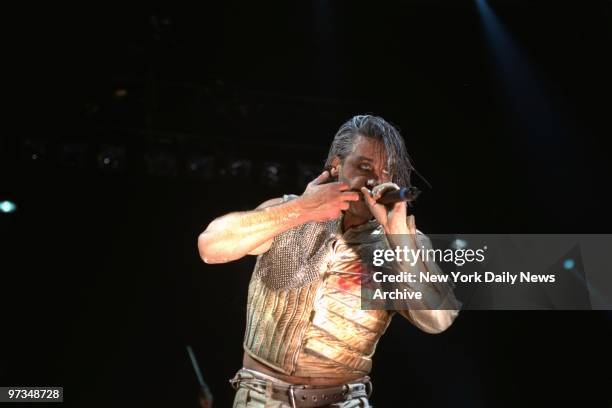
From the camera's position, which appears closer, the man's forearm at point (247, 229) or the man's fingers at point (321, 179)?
the man's forearm at point (247, 229)

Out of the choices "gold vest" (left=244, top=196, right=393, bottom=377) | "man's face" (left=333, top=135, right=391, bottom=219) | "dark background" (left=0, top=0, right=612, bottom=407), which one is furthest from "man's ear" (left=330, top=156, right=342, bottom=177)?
"dark background" (left=0, top=0, right=612, bottom=407)

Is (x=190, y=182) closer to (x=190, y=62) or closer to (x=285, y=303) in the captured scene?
(x=190, y=62)

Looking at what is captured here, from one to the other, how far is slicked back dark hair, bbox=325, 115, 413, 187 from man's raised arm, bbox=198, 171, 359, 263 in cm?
39

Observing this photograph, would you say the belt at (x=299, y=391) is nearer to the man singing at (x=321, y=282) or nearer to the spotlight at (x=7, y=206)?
the man singing at (x=321, y=282)

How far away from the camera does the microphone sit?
1.98m

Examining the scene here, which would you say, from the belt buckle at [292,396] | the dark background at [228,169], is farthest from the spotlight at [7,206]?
the belt buckle at [292,396]

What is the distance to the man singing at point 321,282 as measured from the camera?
2236mm

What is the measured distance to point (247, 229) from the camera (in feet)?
7.38

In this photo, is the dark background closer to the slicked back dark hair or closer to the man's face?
the slicked back dark hair

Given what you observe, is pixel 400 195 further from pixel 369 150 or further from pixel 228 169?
pixel 228 169

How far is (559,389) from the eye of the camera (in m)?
5.86

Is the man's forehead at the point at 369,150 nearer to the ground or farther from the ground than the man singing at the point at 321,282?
farther from the ground

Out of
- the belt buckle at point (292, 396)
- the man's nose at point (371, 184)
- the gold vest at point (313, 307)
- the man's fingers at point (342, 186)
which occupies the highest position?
the man's nose at point (371, 184)

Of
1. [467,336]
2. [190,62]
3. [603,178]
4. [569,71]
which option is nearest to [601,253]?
[603,178]
